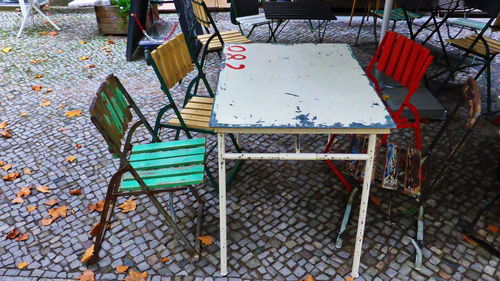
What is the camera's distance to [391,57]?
317 cm

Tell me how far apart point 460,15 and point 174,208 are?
7.09m

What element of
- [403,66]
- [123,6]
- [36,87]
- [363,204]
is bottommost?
[36,87]

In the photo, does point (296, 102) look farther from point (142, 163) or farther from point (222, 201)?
point (142, 163)

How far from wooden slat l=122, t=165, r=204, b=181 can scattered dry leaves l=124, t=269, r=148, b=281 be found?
0.62 m

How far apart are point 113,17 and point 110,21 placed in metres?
0.09

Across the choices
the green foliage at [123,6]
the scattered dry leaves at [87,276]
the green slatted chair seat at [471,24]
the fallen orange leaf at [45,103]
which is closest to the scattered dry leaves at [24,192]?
the scattered dry leaves at [87,276]

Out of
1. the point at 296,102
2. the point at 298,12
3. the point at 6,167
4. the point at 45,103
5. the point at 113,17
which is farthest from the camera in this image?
the point at 113,17

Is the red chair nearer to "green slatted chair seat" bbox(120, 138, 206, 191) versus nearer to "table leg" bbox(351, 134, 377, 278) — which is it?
"table leg" bbox(351, 134, 377, 278)

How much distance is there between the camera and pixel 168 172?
2578 millimetres

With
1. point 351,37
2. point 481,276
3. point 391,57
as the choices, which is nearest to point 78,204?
point 391,57

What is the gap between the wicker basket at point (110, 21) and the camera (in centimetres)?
683

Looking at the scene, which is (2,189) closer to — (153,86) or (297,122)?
(153,86)

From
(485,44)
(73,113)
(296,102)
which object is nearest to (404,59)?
(296,102)

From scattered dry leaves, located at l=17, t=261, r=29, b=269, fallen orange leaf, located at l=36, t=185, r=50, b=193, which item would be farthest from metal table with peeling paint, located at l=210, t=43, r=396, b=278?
fallen orange leaf, located at l=36, t=185, r=50, b=193
